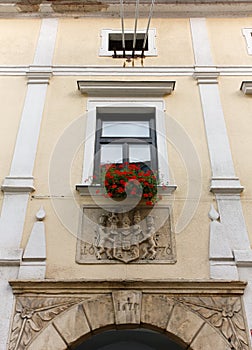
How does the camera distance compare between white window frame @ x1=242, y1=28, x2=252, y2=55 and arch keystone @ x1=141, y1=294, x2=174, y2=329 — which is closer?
arch keystone @ x1=141, y1=294, x2=174, y2=329

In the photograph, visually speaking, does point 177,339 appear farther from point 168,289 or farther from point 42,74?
point 42,74

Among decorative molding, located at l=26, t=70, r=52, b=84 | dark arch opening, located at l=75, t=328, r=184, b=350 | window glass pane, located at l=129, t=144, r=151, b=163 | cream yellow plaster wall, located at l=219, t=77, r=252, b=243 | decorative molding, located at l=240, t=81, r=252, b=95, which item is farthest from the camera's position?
decorative molding, located at l=26, t=70, r=52, b=84

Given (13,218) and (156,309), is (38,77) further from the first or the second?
(156,309)

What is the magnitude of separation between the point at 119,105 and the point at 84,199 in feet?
6.93

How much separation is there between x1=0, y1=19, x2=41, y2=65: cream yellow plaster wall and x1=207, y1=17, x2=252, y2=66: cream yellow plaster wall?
3.77 metres

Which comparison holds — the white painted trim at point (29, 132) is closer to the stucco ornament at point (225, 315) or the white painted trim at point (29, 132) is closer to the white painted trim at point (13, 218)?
the white painted trim at point (13, 218)

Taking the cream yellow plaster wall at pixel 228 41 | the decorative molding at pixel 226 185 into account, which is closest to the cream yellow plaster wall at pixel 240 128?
the decorative molding at pixel 226 185

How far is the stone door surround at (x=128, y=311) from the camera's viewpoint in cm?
421

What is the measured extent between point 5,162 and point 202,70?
4.02 m

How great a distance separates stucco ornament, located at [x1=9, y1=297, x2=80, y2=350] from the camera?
4215mm

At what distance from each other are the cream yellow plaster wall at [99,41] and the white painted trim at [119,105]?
109 cm

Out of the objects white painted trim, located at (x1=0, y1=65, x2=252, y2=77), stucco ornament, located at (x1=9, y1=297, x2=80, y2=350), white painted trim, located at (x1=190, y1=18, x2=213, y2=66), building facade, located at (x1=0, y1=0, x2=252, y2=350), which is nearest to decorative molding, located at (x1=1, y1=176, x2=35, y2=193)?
building facade, located at (x1=0, y1=0, x2=252, y2=350)

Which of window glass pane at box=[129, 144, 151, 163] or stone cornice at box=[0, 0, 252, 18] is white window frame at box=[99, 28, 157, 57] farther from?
window glass pane at box=[129, 144, 151, 163]

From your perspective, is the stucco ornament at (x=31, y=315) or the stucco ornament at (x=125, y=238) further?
the stucco ornament at (x=125, y=238)
